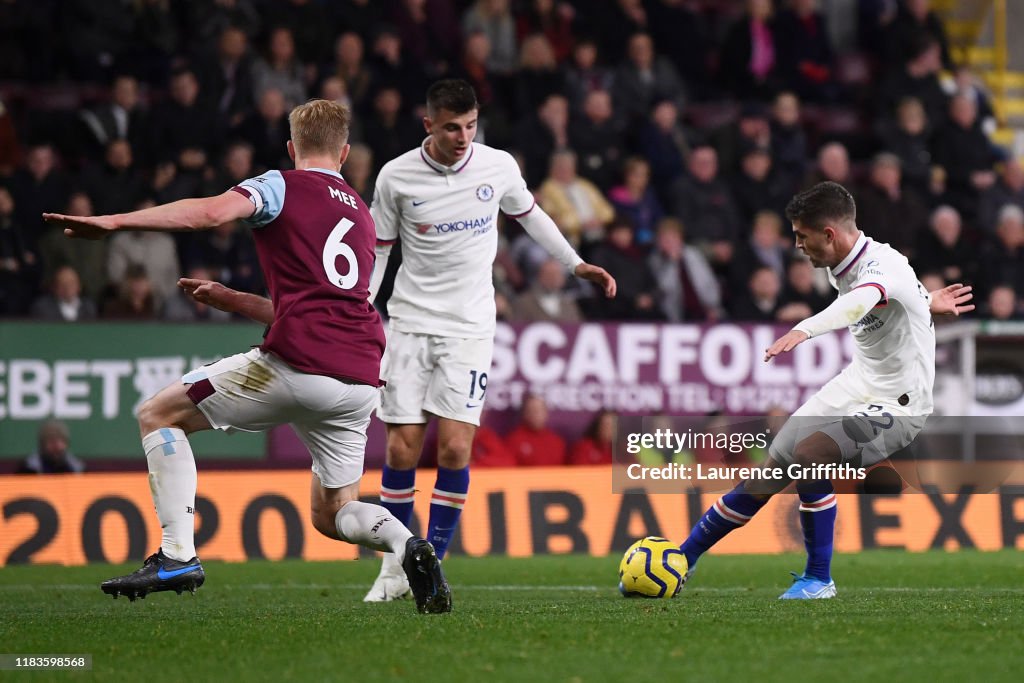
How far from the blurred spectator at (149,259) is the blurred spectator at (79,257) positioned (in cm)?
10

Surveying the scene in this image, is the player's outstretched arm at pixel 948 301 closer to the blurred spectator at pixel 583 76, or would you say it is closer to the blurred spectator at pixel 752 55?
the blurred spectator at pixel 583 76

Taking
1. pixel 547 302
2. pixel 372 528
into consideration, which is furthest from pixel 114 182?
pixel 372 528

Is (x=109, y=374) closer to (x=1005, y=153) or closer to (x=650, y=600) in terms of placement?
(x=650, y=600)

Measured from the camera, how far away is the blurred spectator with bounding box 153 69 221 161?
618 inches

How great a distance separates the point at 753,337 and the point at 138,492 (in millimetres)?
5985

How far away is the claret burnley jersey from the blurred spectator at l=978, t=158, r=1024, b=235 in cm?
1242

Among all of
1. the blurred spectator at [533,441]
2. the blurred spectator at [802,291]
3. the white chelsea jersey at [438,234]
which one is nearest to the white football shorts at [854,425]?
the white chelsea jersey at [438,234]

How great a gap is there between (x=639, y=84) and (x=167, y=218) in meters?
12.5

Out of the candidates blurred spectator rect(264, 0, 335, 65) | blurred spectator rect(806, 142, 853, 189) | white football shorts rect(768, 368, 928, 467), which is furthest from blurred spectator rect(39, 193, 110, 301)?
white football shorts rect(768, 368, 928, 467)

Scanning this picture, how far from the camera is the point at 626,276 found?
15672mm

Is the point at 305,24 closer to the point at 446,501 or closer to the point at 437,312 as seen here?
the point at 437,312

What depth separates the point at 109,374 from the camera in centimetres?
1341

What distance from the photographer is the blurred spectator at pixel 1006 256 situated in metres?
16.6

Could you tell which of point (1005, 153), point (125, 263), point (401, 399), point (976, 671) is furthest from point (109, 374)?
point (1005, 153)
